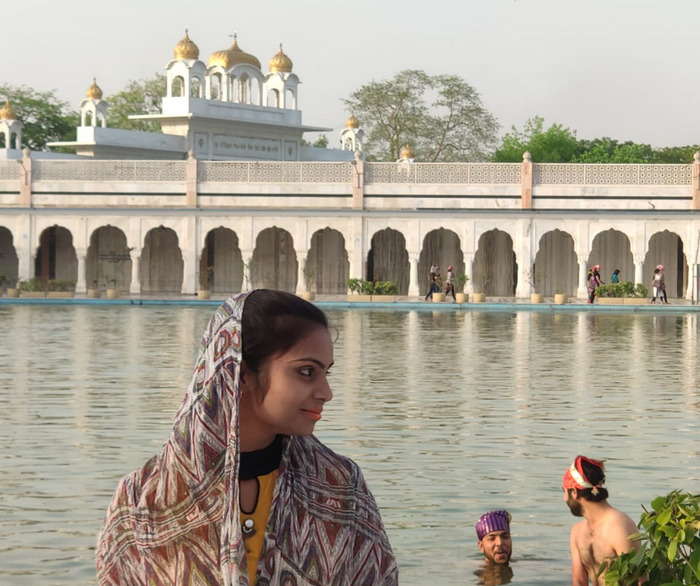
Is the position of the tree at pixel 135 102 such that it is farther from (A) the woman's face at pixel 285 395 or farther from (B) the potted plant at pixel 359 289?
(A) the woman's face at pixel 285 395

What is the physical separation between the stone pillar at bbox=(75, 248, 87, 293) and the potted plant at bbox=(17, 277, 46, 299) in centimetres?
112

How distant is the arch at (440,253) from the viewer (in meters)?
41.4

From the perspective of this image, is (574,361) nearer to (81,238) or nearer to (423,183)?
(423,183)

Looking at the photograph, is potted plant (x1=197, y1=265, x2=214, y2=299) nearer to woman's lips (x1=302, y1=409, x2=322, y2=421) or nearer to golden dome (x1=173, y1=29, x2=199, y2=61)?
golden dome (x1=173, y1=29, x2=199, y2=61)

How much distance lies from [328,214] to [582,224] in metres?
7.05

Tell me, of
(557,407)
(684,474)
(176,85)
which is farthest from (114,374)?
(176,85)

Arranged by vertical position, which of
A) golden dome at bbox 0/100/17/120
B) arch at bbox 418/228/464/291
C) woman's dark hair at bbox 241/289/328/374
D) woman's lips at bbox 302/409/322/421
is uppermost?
golden dome at bbox 0/100/17/120

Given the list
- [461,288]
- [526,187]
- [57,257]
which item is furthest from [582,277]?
[57,257]

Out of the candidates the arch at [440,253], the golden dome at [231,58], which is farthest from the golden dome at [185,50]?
the arch at [440,253]

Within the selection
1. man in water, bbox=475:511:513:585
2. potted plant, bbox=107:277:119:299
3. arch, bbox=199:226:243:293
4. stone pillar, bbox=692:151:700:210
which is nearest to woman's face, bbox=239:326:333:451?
man in water, bbox=475:511:513:585

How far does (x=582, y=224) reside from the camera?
38688mm

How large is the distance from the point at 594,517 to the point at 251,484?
3.58 metres

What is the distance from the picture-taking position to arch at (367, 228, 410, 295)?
137 ft

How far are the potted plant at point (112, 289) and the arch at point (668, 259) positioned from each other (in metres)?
14.9
